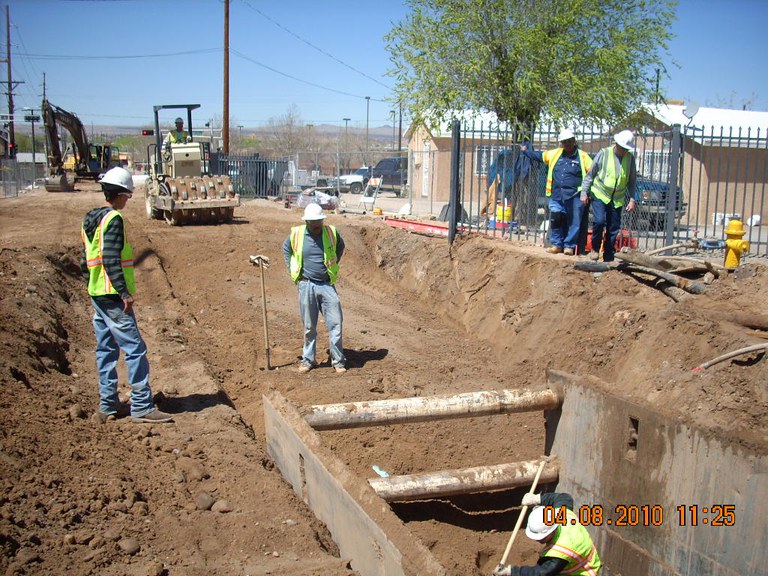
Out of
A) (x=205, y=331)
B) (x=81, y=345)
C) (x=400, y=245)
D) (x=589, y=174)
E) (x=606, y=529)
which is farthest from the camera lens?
(x=400, y=245)

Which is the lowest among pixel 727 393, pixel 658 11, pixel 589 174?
pixel 727 393

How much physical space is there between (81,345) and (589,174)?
23.3 ft

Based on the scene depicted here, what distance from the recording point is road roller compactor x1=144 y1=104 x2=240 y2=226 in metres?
17.4

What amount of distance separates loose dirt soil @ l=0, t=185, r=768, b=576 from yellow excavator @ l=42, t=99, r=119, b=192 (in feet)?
54.7

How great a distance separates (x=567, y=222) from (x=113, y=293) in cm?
733

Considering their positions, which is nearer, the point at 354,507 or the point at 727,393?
the point at 354,507

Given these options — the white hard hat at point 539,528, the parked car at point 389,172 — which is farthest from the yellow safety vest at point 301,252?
the parked car at point 389,172

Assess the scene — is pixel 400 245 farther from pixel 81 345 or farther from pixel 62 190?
pixel 62 190

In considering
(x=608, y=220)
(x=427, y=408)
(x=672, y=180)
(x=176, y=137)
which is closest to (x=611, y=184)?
(x=608, y=220)

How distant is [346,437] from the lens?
775 centimetres

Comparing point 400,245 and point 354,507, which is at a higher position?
point 400,245

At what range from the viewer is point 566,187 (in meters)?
10.7

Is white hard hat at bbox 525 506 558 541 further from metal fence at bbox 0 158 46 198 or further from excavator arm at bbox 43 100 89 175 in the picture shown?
metal fence at bbox 0 158 46 198

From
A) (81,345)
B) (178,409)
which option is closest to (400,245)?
(81,345)
